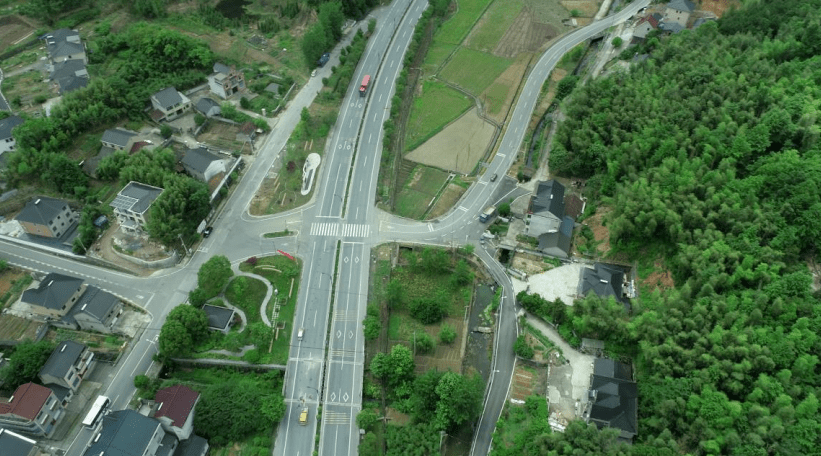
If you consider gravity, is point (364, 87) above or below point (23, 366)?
above

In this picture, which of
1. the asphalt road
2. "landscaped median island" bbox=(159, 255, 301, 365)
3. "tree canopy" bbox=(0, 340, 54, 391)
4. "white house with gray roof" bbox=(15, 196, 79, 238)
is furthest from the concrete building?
"tree canopy" bbox=(0, 340, 54, 391)

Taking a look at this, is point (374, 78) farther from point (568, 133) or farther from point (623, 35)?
point (623, 35)

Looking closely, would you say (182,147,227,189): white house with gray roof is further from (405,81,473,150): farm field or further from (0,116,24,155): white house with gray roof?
(405,81,473,150): farm field

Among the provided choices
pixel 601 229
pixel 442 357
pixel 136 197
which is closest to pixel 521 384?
pixel 442 357

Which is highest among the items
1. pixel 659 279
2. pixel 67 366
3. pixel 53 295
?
pixel 659 279

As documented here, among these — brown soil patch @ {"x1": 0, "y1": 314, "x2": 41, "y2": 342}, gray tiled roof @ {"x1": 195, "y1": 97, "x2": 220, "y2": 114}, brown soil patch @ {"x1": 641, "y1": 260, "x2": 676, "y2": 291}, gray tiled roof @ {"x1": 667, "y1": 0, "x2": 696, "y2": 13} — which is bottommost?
brown soil patch @ {"x1": 0, "y1": 314, "x2": 41, "y2": 342}

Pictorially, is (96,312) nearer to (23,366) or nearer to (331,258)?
(23,366)
